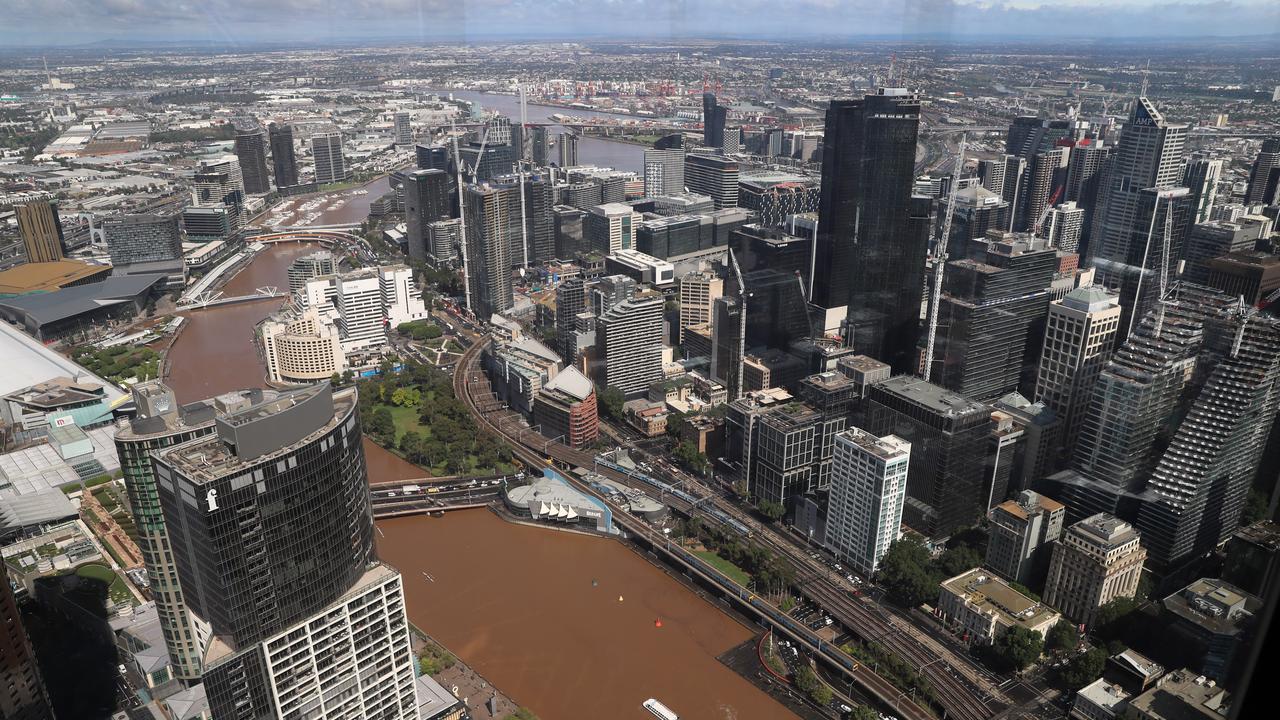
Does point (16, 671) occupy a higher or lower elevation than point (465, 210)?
lower

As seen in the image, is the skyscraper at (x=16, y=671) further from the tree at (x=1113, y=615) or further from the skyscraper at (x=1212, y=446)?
the skyscraper at (x=1212, y=446)

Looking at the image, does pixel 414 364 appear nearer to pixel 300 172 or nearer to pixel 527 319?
pixel 527 319

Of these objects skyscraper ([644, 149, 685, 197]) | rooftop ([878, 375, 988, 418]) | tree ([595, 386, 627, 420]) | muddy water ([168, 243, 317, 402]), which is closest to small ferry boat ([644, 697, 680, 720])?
rooftop ([878, 375, 988, 418])

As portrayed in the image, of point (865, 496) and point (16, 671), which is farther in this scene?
point (865, 496)

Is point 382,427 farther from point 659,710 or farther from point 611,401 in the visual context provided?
point 659,710

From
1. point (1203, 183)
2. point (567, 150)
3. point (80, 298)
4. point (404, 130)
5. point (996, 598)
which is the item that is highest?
point (1203, 183)

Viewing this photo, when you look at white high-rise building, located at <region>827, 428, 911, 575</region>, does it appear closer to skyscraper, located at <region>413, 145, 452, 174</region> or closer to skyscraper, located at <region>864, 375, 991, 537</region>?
skyscraper, located at <region>864, 375, 991, 537</region>

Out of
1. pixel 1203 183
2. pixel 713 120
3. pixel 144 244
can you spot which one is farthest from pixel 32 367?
pixel 713 120

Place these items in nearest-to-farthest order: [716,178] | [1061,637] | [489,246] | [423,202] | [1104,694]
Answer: [1104,694], [1061,637], [489,246], [423,202], [716,178]

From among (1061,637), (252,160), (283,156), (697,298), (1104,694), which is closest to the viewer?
(1104,694)
